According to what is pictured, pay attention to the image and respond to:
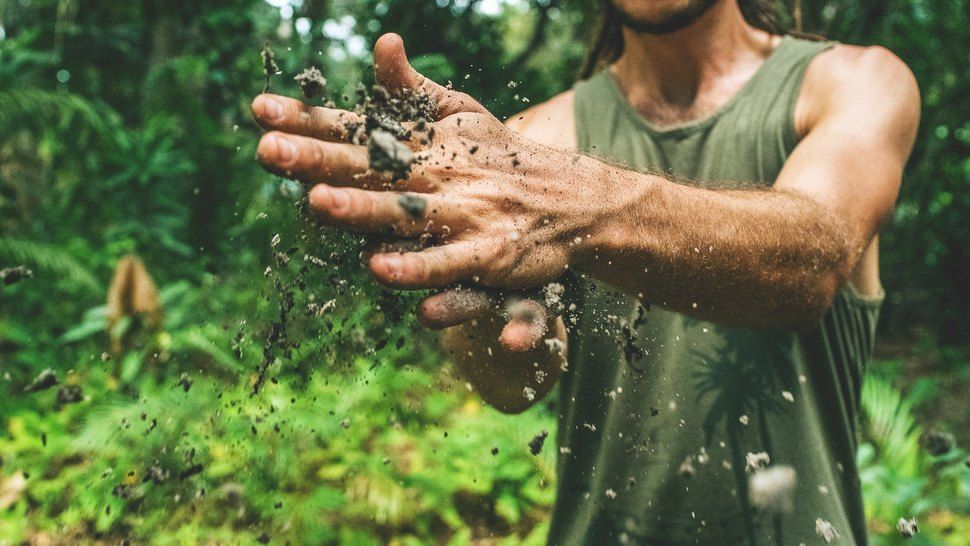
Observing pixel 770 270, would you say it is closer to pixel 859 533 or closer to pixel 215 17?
pixel 859 533

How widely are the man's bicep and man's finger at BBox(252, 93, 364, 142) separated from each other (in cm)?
78

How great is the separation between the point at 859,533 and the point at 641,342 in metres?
0.61

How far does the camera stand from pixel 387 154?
29.6 inches

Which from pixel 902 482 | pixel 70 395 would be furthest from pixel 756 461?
pixel 902 482

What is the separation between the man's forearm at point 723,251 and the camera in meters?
0.91

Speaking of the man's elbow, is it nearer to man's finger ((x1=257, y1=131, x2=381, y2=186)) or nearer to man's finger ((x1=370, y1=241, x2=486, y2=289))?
man's finger ((x1=370, y1=241, x2=486, y2=289))

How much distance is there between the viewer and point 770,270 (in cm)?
101

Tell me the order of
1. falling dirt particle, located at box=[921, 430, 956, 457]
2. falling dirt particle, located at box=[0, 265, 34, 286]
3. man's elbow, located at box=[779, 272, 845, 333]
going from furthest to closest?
falling dirt particle, located at box=[921, 430, 956, 457]
falling dirt particle, located at box=[0, 265, 34, 286]
man's elbow, located at box=[779, 272, 845, 333]

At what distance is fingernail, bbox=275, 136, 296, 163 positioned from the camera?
74 cm

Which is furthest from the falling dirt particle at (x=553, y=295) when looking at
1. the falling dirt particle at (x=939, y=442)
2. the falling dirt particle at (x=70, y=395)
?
the falling dirt particle at (x=939, y=442)

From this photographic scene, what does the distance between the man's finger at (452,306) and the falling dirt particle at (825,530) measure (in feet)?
2.87

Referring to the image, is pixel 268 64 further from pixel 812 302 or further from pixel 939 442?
pixel 939 442

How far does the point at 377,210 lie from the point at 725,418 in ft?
2.86

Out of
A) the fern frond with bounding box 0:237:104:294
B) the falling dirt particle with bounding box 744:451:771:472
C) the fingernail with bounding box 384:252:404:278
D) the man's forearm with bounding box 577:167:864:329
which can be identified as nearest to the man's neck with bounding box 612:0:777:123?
the man's forearm with bounding box 577:167:864:329
